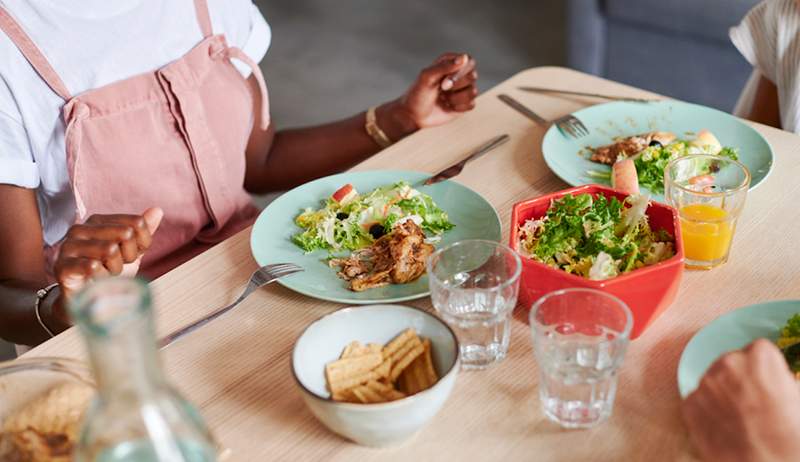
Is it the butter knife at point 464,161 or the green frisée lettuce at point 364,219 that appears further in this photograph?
the butter knife at point 464,161

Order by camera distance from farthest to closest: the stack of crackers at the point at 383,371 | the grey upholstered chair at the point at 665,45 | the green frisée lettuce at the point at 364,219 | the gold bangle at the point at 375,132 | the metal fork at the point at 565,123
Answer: the grey upholstered chair at the point at 665,45, the gold bangle at the point at 375,132, the metal fork at the point at 565,123, the green frisée lettuce at the point at 364,219, the stack of crackers at the point at 383,371

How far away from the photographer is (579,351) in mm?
923

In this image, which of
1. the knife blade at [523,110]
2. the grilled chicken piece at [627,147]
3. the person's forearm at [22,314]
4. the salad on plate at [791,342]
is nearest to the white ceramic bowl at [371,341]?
the salad on plate at [791,342]

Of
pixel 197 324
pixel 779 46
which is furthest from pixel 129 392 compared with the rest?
pixel 779 46

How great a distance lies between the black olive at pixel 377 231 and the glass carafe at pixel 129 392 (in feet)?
1.82

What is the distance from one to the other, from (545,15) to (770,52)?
2.59 m

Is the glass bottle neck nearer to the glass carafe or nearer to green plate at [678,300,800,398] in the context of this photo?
the glass carafe

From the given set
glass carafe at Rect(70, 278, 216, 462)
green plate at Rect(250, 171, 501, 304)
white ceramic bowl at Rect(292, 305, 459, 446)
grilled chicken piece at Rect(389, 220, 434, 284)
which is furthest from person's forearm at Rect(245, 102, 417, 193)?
glass carafe at Rect(70, 278, 216, 462)

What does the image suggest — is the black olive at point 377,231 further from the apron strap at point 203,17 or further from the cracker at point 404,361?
the apron strap at point 203,17

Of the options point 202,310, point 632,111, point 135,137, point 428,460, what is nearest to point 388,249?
point 202,310

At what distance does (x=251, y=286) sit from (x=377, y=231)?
0.69 ft

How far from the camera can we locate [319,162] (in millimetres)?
1737

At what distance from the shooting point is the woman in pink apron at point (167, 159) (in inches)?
47.0

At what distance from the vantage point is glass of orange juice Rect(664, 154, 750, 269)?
112 centimetres
